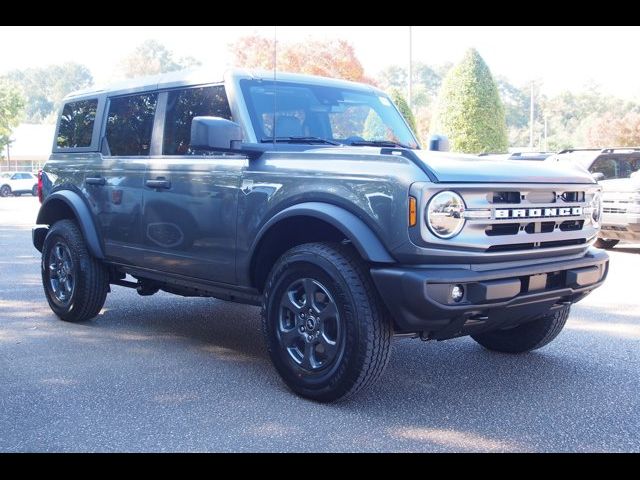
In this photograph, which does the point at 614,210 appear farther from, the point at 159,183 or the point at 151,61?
the point at 151,61

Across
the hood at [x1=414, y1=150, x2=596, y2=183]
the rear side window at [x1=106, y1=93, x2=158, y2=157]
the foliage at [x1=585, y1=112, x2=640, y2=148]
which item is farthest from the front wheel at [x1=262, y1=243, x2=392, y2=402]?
the foliage at [x1=585, y1=112, x2=640, y2=148]

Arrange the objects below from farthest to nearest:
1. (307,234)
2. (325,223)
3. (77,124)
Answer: (77,124), (307,234), (325,223)

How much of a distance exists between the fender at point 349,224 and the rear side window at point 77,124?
2890mm

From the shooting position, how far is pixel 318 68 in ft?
94.5

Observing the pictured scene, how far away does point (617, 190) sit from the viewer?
37.2 feet

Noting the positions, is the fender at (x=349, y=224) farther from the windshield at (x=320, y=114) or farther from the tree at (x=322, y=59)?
the tree at (x=322, y=59)

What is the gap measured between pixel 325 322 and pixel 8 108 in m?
54.4

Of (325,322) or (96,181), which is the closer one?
(325,322)

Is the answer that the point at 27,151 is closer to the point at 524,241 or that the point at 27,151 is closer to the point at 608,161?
the point at 608,161

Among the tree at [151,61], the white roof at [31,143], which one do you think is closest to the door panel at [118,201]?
the white roof at [31,143]

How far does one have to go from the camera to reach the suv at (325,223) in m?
3.93

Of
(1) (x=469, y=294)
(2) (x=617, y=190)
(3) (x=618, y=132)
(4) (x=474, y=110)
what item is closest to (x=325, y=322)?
(1) (x=469, y=294)

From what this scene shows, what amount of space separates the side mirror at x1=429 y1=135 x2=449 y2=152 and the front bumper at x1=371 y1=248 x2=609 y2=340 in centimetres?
178
